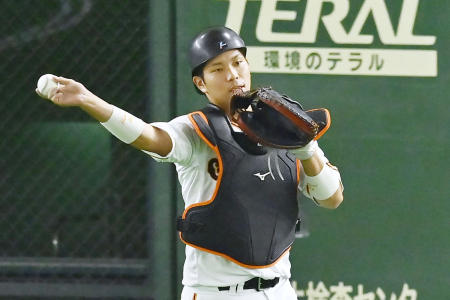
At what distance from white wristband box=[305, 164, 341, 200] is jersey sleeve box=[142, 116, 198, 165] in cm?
40

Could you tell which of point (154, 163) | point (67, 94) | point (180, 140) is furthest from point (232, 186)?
point (154, 163)

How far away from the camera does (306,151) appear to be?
272cm

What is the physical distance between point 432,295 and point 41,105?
6.65 ft

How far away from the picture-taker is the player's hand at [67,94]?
2.42m

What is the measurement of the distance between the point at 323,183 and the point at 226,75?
475mm

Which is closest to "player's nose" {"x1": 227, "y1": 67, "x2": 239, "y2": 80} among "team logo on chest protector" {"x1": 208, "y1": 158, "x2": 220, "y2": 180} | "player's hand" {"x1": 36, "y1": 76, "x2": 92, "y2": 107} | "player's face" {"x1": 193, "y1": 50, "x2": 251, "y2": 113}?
"player's face" {"x1": 193, "y1": 50, "x2": 251, "y2": 113}

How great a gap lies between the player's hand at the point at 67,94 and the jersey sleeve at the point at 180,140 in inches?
13.6

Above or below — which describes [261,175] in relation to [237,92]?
below

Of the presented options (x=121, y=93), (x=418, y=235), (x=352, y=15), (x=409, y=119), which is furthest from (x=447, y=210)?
(x=121, y=93)

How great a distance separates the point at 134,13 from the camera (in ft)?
13.6

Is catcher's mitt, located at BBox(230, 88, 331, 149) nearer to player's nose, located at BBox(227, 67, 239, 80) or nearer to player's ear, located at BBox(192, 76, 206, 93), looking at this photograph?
player's nose, located at BBox(227, 67, 239, 80)

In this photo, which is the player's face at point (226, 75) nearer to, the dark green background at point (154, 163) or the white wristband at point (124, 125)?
the white wristband at point (124, 125)

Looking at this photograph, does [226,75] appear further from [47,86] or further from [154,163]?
[154,163]

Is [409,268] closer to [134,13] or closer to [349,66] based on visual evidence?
[349,66]
